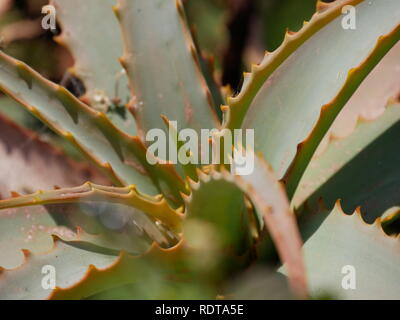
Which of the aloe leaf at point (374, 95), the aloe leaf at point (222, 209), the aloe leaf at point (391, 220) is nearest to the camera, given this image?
the aloe leaf at point (222, 209)

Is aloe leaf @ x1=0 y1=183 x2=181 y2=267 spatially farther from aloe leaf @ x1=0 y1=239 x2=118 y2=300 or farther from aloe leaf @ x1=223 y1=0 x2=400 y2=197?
aloe leaf @ x1=223 y1=0 x2=400 y2=197

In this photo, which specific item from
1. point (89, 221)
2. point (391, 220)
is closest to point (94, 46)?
point (89, 221)

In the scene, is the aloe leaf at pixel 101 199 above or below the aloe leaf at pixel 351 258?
above

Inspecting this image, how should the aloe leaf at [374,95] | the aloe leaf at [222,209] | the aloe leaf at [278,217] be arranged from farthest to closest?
the aloe leaf at [374,95] → the aloe leaf at [222,209] → the aloe leaf at [278,217]

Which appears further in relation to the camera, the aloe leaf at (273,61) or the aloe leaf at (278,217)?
the aloe leaf at (273,61)

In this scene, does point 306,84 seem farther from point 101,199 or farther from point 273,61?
point 101,199

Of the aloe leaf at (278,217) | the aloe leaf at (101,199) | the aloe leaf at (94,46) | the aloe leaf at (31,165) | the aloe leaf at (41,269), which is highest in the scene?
the aloe leaf at (94,46)

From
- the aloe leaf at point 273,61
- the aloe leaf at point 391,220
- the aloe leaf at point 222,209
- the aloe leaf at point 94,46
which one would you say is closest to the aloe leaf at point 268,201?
the aloe leaf at point 222,209

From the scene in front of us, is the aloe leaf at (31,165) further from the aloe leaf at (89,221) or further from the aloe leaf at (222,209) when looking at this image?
the aloe leaf at (222,209)
